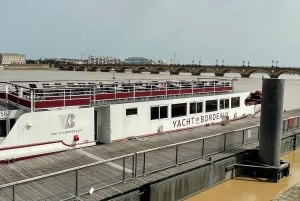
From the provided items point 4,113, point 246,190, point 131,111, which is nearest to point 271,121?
point 246,190

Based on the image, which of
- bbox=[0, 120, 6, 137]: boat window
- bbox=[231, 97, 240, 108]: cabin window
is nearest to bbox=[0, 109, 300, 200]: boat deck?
bbox=[0, 120, 6, 137]: boat window

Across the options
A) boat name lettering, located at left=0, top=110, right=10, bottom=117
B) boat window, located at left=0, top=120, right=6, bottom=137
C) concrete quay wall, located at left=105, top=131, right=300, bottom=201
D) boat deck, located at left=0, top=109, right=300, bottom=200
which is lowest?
concrete quay wall, located at left=105, top=131, right=300, bottom=201

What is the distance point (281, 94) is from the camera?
15.9 meters

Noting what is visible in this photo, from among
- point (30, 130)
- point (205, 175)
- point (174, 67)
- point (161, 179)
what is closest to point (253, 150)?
point (205, 175)

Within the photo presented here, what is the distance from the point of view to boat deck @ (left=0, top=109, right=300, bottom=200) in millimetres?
10141

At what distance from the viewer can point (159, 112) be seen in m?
19.3

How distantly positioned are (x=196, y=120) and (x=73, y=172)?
39.5 feet

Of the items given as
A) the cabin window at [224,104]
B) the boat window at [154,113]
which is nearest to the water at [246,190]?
the boat window at [154,113]

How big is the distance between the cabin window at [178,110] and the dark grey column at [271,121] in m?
5.24

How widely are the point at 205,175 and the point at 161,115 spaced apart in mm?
5730

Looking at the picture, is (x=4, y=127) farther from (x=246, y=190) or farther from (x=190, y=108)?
(x=190, y=108)

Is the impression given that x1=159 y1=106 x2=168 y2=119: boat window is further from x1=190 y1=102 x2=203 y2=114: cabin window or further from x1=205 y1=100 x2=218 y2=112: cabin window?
x1=205 y1=100 x2=218 y2=112: cabin window

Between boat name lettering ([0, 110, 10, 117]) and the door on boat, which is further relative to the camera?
the door on boat

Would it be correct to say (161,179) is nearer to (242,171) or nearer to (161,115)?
(242,171)
